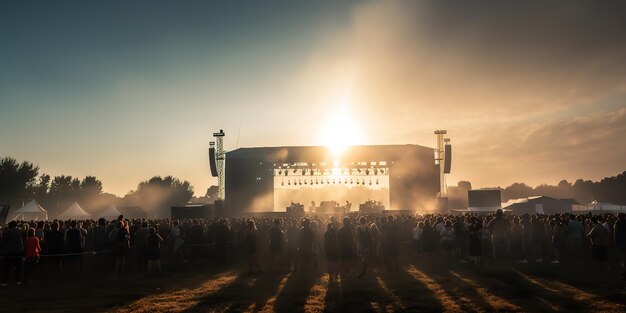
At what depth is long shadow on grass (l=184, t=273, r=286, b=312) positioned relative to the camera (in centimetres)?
1002

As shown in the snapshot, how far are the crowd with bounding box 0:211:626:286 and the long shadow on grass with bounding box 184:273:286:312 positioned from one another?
133cm

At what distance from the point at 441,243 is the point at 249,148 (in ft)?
104

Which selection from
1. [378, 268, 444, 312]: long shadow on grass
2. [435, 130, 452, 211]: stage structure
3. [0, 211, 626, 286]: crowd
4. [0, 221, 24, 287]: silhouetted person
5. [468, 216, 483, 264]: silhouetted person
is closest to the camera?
[378, 268, 444, 312]: long shadow on grass

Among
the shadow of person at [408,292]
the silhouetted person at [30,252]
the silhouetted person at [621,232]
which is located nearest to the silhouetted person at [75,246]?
the silhouetted person at [30,252]

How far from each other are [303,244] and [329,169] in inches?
1268

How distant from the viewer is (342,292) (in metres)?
11.7

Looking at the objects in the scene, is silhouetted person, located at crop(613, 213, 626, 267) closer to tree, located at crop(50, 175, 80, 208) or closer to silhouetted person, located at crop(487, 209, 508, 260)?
silhouetted person, located at crop(487, 209, 508, 260)

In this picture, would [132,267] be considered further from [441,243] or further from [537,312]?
[537,312]

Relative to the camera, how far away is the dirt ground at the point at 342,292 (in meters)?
9.84

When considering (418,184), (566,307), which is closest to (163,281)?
(566,307)

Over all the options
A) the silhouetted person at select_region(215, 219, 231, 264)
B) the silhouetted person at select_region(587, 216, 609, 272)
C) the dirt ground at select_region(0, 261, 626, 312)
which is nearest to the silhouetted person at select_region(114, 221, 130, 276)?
the dirt ground at select_region(0, 261, 626, 312)

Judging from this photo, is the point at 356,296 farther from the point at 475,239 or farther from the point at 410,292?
the point at 475,239

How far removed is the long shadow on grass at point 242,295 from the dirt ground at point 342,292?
0.07 ft

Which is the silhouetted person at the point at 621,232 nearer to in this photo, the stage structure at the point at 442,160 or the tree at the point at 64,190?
the stage structure at the point at 442,160
